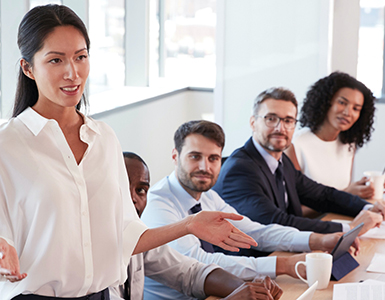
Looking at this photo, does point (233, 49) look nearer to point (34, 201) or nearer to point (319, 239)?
point (319, 239)

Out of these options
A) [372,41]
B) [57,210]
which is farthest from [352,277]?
[372,41]

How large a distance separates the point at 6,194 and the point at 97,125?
295mm

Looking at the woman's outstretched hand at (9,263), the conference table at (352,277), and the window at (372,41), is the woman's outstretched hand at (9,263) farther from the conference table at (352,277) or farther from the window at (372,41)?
the window at (372,41)

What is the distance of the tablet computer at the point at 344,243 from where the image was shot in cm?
176

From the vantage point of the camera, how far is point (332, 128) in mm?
3213

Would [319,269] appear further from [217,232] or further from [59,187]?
[59,187]

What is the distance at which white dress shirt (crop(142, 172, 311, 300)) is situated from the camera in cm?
187

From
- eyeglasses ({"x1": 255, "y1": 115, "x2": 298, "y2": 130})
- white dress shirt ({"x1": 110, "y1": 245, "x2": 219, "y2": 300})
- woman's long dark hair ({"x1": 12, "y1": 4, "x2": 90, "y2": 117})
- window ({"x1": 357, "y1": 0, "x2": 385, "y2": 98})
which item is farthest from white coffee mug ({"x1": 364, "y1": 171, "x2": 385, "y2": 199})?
window ({"x1": 357, "y1": 0, "x2": 385, "y2": 98})

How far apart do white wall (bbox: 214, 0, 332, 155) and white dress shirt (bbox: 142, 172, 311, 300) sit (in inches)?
75.0

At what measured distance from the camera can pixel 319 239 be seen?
2.04 meters

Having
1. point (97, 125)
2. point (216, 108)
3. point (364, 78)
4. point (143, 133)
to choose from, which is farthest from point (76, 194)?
point (364, 78)

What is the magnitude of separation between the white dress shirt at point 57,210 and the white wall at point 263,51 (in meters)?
2.93

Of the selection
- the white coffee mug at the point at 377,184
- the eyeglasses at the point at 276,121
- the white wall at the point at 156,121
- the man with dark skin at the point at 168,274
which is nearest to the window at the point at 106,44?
the white wall at the point at 156,121

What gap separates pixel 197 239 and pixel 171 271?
0.79 ft
